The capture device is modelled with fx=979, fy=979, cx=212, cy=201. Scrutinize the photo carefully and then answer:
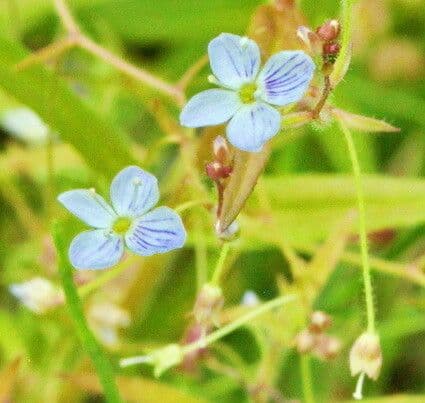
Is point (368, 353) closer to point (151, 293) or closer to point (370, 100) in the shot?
point (151, 293)

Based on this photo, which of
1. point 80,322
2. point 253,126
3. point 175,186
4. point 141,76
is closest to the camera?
point 253,126

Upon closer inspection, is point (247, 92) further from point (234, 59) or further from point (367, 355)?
point (367, 355)

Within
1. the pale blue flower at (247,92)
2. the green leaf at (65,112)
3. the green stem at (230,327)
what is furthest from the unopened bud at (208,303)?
the green leaf at (65,112)

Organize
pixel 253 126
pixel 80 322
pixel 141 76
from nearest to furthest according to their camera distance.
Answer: pixel 253 126 < pixel 80 322 < pixel 141 76

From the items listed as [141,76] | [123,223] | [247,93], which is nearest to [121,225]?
[123,223]

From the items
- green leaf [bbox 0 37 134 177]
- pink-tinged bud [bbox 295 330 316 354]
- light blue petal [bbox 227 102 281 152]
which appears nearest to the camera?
light blue petal [bbox 227 102 281 152]

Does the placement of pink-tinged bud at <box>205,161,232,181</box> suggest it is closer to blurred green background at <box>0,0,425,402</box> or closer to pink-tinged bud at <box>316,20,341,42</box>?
pink-tinged bud at <box>316,20,341,42</box>

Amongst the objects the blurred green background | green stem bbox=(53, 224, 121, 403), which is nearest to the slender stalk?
the blurred green background

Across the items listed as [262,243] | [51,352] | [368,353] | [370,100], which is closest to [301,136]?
[370,100]
